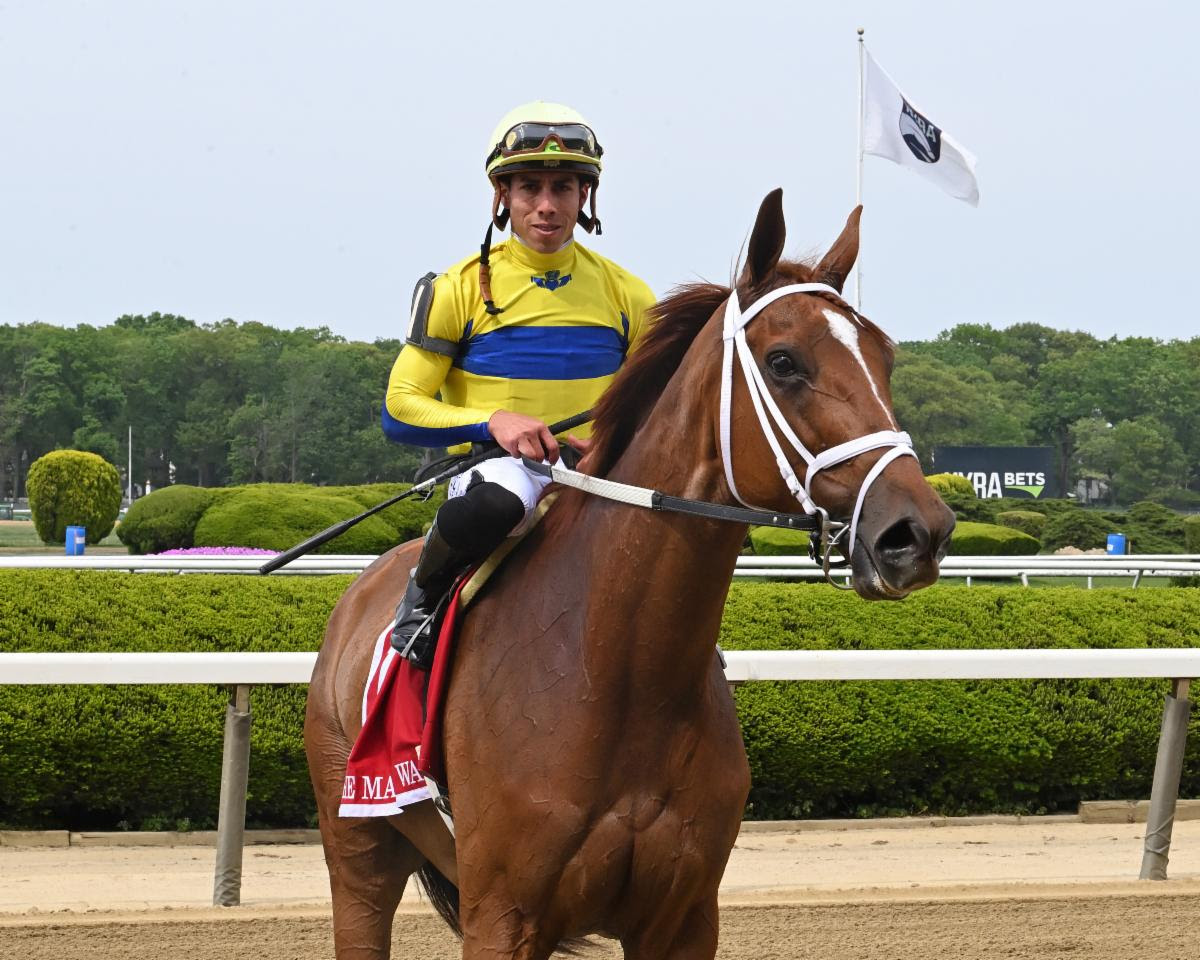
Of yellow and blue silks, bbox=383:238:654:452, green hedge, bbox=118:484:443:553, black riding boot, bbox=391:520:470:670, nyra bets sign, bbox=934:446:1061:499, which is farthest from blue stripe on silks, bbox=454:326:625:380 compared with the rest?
nyra bets sign, bbox=934:446:1061:499

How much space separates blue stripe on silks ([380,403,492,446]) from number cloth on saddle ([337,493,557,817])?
30cm

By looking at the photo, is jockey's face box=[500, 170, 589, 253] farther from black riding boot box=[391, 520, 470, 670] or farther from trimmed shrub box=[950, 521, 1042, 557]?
trimmed shrub box=[950, 521, 1042, 557]

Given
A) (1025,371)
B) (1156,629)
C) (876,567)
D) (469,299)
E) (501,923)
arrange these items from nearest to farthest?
(876,567), (501,923), (469,299), (1156,629), (1025,371)

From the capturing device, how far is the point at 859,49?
12930 millimetres

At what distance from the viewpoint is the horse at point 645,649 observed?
2309 millimetres

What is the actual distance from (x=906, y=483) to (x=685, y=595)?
1.68ft

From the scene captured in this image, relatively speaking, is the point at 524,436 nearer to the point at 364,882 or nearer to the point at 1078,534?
the point at 364,882

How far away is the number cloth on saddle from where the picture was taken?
2.64 m

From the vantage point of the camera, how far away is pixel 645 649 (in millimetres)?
2455

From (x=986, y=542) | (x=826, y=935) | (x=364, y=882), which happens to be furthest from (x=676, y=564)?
(x=986, y=542)

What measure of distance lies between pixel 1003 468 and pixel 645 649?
30304 mm

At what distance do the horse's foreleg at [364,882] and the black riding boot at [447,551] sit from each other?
593 mm

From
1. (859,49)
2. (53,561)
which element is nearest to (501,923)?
(53,561)

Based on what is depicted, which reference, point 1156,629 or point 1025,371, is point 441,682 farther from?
point 1025,371
